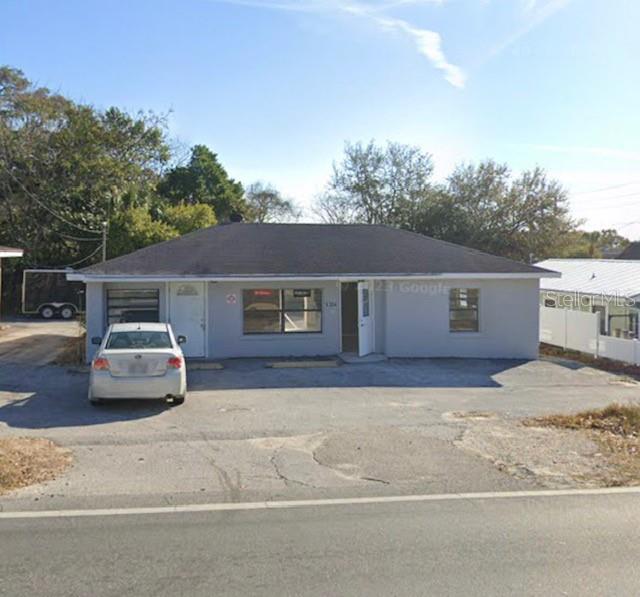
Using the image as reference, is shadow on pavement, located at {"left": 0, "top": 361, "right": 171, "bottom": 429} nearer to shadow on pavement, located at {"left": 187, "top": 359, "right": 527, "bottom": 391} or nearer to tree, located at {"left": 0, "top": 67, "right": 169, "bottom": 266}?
shadow on pavement, located at {"left": 187, "top": 359, "right": 527, "bottom": 391}

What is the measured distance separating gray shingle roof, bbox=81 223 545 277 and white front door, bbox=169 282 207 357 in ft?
2.34

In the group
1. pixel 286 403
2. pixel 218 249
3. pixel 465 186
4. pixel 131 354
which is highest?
pixel 465 186

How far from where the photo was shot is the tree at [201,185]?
152ft

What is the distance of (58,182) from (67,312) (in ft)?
27.1

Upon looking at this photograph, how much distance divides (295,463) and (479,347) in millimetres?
12168

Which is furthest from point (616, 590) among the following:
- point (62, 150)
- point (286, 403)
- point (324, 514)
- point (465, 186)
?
point (465, 186)

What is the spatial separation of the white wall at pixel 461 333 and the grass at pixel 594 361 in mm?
1823

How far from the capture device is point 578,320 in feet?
71.0

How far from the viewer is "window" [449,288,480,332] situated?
765 inches

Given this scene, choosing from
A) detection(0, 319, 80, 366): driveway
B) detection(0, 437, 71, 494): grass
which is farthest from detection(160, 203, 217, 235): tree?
detection(0, 437, 71, 494): grass

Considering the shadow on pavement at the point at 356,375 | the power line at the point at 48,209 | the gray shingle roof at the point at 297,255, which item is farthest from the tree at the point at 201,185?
the shadow on pavement at the point at 356,375

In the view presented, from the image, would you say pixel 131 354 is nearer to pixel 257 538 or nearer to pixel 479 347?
pixel 257 538

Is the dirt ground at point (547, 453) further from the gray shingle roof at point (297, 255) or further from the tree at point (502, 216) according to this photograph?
the tree at point (502, 216)

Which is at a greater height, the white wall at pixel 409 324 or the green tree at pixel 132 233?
the green tree at pixel 132 233
